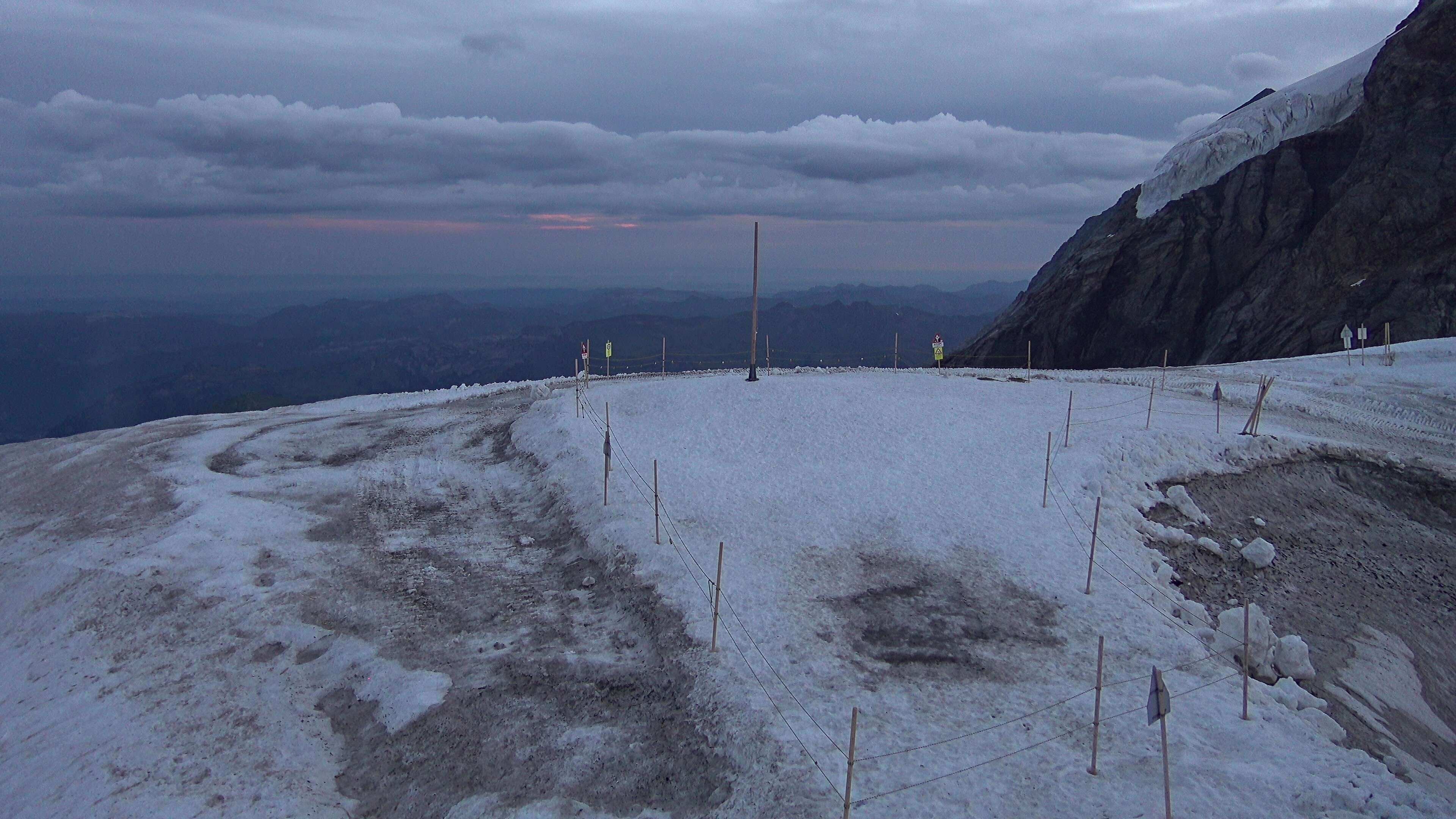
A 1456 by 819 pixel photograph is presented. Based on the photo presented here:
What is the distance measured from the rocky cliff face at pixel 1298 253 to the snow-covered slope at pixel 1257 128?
1515 mm

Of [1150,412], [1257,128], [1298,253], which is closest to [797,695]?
[1150,412]

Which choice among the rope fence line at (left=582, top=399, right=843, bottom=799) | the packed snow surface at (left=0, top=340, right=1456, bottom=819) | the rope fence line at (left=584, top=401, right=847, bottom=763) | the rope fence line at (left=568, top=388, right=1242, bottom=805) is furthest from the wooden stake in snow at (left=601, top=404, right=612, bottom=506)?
the rope fence line at (left=568, top=388, right=1242, bottom=805)

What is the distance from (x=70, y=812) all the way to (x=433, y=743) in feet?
14.4

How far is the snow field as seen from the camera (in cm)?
1045

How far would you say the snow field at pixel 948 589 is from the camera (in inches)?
411

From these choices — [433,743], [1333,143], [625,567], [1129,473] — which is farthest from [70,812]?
[1333,143]

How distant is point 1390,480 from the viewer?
2270cm

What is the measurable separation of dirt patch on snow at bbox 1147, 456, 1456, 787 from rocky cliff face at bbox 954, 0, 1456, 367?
31709 mm

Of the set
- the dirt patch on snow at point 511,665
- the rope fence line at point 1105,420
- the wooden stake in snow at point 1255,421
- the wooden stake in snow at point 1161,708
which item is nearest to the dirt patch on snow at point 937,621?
the dirt patch on snow at point 511,665

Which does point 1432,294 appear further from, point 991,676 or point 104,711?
point 104,711

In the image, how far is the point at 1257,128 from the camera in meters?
63.7

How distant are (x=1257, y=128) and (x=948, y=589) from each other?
66.2 meters

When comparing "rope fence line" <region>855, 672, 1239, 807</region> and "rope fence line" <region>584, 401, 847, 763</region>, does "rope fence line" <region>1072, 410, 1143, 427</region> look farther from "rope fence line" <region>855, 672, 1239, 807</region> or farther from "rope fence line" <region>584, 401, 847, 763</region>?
"rope fence line" <region>584, 401, 847, 763</region>

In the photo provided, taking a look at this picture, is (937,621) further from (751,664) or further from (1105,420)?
(1105,420)
